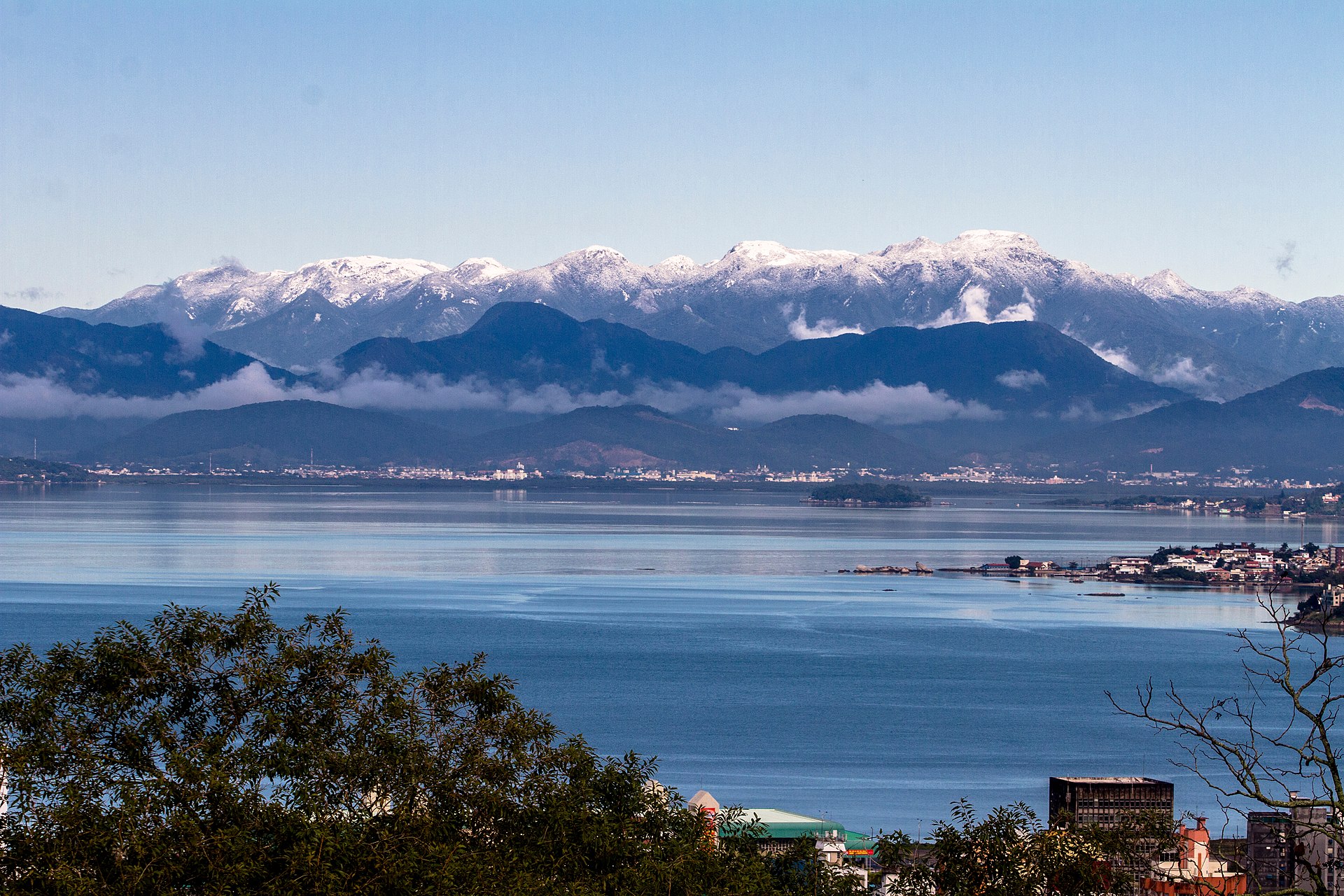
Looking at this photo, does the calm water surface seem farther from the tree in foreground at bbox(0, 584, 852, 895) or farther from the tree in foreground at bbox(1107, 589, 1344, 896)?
the tree in foreground at bbox(0, 584, 852, 895)

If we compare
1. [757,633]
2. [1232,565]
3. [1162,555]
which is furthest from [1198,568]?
[757,633]

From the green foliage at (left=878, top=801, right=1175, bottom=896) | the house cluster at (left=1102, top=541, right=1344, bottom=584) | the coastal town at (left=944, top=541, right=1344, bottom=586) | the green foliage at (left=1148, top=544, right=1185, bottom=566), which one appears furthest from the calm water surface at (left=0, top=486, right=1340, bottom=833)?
the green foliage at (left=878, top=801, right=1175, bottom=896)

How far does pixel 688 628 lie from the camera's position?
195 ft

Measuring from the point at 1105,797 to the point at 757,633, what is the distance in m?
31.5

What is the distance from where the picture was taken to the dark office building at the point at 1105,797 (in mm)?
26328

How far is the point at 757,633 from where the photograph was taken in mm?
58406

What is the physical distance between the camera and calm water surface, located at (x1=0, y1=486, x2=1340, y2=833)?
116ft

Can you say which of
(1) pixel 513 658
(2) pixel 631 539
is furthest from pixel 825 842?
(2) pixel 631 539

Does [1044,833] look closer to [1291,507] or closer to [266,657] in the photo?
[266,657]

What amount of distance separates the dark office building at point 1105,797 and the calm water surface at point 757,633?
111 inches

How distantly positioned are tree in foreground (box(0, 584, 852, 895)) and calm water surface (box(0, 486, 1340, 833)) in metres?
16.8

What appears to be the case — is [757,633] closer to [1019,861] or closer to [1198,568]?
[1198,568]

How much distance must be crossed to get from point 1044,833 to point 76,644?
789cm

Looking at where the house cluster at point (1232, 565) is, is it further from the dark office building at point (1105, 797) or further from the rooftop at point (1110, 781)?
the dark office building at point (1105, 797)
